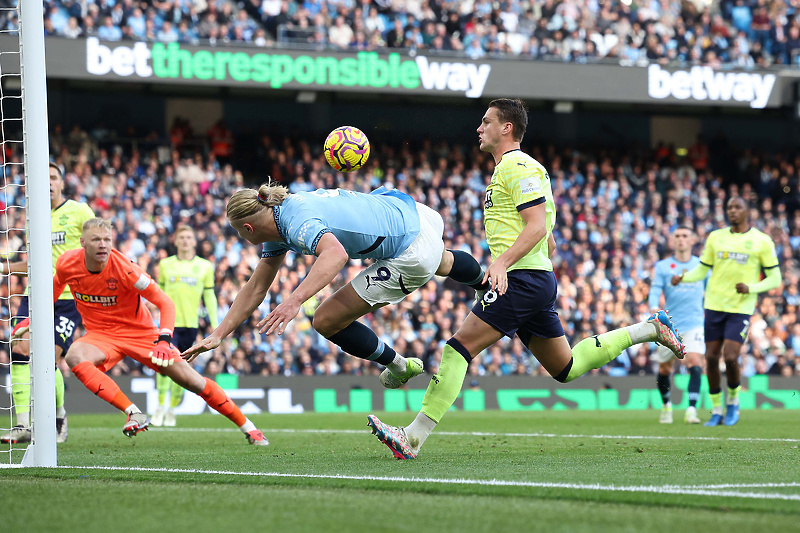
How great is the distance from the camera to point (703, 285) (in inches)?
546

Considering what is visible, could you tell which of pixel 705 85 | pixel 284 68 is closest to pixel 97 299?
pixel 284 68

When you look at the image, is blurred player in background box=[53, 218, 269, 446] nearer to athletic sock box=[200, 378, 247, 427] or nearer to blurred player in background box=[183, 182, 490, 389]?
athletic sock box=[200, 378, 247, 427]

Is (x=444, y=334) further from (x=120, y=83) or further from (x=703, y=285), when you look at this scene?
(x=120, y=83)

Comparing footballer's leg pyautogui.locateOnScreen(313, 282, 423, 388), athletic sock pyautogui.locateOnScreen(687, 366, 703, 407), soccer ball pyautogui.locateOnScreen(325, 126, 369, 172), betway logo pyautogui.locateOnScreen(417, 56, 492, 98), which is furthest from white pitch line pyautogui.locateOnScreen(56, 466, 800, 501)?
betway logo pyautogui.locateOnScreen(417, 56, 492, 98)

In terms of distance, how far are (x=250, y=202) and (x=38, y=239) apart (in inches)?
54.8

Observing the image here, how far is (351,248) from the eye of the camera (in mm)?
6625

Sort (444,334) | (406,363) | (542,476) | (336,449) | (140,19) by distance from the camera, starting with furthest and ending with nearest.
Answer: (140,19) < (444,334) < (336,449) < (406,363) < (542,476)

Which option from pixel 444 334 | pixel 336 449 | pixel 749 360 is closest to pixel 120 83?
pixel 444 334

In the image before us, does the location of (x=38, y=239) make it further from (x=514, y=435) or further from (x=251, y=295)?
(x=514, y=435)

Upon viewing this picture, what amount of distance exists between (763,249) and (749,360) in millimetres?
9016

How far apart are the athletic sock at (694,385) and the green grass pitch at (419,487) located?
146 inches

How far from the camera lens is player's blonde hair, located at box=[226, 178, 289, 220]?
20.5ft

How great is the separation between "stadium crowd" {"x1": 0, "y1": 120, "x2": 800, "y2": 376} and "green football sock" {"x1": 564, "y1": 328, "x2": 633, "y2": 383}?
10440mm

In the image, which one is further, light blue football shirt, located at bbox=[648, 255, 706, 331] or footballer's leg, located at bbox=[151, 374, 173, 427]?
light blue football shirt, located at bbox=[648, 255, 706, 331]
